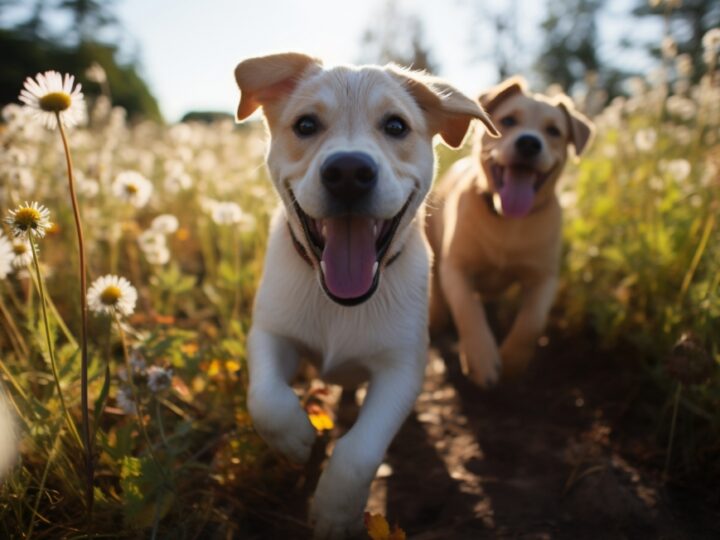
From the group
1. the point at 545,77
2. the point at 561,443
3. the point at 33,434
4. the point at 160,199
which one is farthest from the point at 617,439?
the point at 545,77

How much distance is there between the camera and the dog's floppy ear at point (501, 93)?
3.87 meters

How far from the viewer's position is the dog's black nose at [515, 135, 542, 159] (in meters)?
3.42

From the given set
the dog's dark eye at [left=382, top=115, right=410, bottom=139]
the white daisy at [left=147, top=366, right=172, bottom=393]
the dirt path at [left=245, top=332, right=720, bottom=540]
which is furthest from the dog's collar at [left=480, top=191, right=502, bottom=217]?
the white daisy at [left=147, top=366, right=172, bottom=393]

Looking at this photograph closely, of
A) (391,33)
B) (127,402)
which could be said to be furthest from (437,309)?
(391,33)

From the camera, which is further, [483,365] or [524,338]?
[524,338]

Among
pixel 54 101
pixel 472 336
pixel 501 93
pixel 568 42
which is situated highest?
pixel 568 42

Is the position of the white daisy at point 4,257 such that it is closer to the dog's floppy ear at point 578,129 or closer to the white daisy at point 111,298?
the white daisy at point 111,298

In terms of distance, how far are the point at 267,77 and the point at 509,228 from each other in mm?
1909

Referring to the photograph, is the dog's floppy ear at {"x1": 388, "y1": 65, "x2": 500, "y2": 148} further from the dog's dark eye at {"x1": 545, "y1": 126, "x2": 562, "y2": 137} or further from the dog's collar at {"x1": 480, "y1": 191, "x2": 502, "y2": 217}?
the dog's dark eye at {"x1": 545, "y1": 126, "x2": 562, "y2": 137}

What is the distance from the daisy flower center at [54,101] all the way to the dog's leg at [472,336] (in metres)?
2.39

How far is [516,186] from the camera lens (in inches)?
137

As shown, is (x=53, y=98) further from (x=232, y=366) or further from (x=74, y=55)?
(x=74, y=55)

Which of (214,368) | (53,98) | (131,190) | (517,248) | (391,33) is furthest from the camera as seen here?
(391,33)

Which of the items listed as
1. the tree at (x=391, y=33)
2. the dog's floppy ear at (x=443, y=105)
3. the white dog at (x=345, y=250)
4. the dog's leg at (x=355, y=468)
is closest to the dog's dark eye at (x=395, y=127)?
the white dog at (x=345, y=250)
